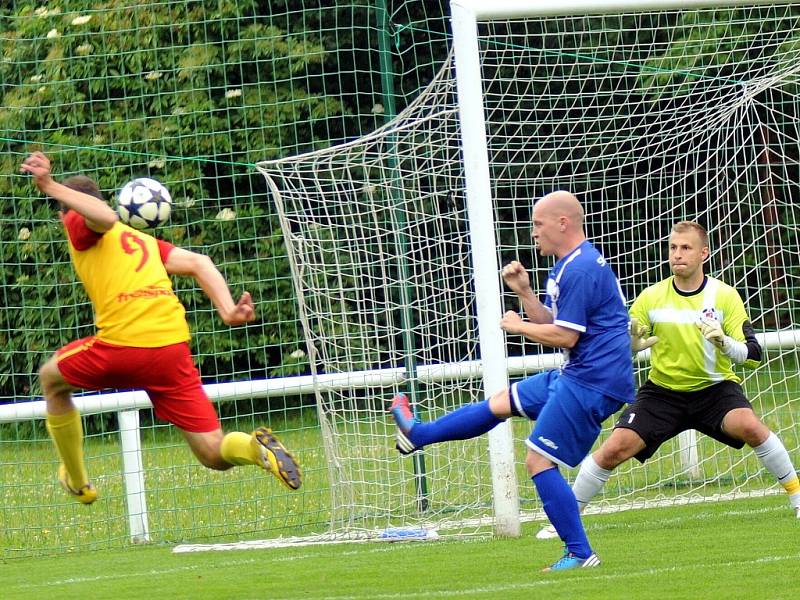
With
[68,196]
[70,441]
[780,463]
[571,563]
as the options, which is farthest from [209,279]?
[780,463]

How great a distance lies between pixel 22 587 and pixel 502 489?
2.95 m

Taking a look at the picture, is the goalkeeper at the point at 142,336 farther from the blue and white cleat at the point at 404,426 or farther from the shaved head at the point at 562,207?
the shaved head at the point at 562,207

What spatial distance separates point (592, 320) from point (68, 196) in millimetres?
2703

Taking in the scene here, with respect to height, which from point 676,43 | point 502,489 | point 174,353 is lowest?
point 502,489

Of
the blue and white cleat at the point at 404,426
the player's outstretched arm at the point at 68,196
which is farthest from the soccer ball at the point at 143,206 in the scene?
the blue and white cleat at the point at 404,426

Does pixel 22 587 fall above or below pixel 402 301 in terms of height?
below

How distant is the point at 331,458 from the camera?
9.63m

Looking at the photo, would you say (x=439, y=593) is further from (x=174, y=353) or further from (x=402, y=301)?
(x=402, y=301)

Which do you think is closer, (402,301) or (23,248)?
(402,301)

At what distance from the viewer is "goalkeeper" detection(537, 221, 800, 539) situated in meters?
8.62

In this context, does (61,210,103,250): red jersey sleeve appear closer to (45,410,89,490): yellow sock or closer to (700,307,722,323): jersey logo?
(45,410,89,490): yellow sock

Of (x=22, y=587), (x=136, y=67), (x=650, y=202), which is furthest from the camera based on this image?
(x=136, y=67)

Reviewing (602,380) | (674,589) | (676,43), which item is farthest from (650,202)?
(674,589)

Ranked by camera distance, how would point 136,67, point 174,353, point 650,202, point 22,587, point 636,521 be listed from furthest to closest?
point 136,67
point 650,202
point 636,521
point 22,587
point 174,353
